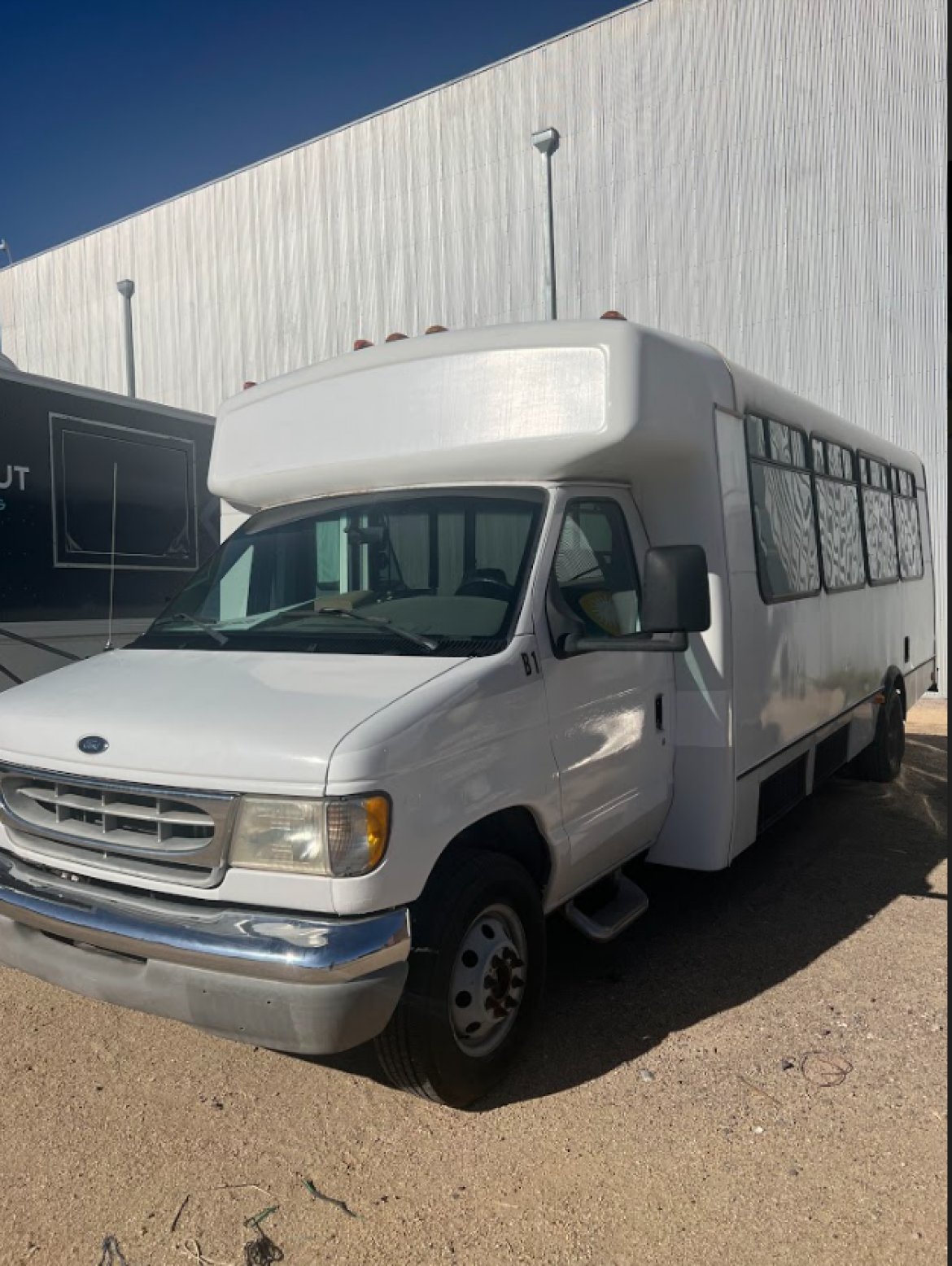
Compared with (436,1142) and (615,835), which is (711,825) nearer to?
(615,835)

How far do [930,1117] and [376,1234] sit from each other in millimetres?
1836

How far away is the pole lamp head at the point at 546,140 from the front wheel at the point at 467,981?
1246cm

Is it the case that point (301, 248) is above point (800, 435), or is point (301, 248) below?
above

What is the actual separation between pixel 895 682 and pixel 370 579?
5.24 metres

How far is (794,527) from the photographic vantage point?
550 centimetres

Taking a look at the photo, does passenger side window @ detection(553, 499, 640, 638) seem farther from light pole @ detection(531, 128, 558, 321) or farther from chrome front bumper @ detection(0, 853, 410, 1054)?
light pole @ detection(531, 128, 558, 321)

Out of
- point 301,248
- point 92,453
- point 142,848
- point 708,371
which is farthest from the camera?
point 301,248

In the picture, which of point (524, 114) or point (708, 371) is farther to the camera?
point (524, 114)

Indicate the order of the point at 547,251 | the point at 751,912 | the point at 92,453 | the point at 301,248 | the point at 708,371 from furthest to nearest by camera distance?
1. the point at 301,248
2. the point at 547,251
3. the point at 92,453
4. the point at 751,912
5. the point at 708,371

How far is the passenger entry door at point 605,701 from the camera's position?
12.2 feet

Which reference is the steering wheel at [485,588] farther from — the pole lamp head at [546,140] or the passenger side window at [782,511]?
the pole lamp head at [546,140]

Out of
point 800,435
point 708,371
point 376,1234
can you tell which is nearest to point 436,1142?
point 376,1234

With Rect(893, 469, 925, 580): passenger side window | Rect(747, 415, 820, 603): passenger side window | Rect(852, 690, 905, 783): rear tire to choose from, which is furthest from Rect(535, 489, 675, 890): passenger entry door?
Rect(893, 469, 925, 580): passenger side window

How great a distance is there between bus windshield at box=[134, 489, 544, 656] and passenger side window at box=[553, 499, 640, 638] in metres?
0.17
